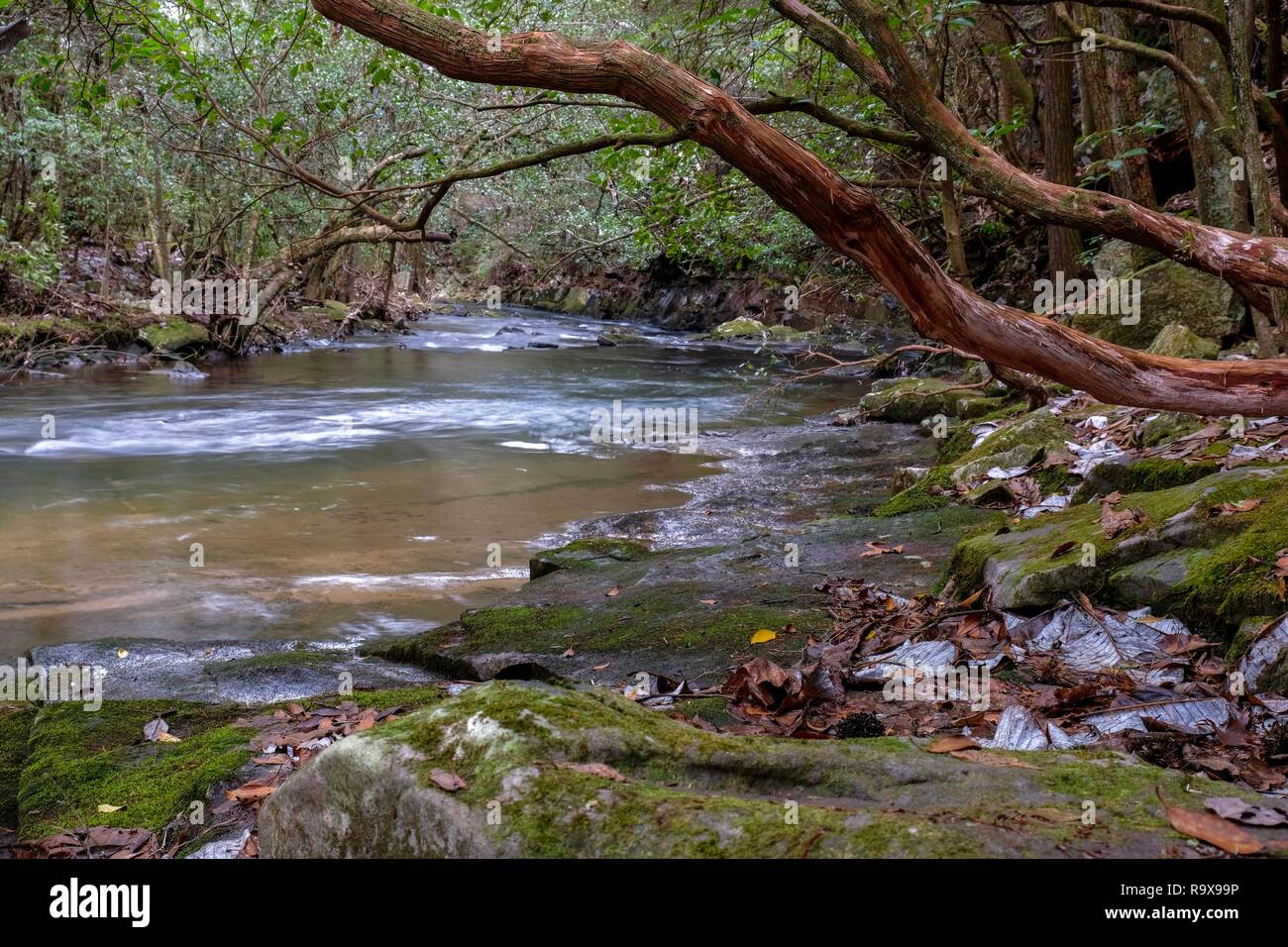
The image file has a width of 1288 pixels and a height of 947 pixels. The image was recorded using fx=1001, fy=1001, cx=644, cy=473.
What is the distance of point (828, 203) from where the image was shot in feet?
12.9

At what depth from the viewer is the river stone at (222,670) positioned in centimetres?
492

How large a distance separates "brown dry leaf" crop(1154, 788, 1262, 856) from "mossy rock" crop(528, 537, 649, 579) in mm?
5210

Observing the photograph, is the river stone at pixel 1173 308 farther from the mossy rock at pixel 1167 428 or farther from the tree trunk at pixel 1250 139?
the tree trunk at pixel 1250 139

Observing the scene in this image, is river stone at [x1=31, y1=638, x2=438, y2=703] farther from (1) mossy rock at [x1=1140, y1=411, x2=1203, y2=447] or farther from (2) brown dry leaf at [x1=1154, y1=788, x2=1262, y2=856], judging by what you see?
(1) mossy rock at [x1=1140, y1=411, x2=1203, y2=447]

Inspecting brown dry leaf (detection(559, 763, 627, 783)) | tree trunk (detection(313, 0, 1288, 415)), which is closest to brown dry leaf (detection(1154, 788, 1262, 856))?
brown dry leaf (detection(559, 763, 627, 783))

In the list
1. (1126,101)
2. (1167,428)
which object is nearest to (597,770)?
(1167,428)

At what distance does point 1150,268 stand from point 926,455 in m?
3.16

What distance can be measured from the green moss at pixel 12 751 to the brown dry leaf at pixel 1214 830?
11.6ft

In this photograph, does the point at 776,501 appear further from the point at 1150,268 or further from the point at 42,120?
the point at 42,120

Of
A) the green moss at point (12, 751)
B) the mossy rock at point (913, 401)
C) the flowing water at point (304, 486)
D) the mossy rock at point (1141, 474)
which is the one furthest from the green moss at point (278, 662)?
the mossy rock at point (913, 401)

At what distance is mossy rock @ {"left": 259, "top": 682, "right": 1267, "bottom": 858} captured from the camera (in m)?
2.07

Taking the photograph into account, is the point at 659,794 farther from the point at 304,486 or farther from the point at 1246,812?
the point at 304,486

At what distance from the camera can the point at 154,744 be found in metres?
4.00

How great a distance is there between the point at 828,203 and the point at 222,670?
12.6ft
